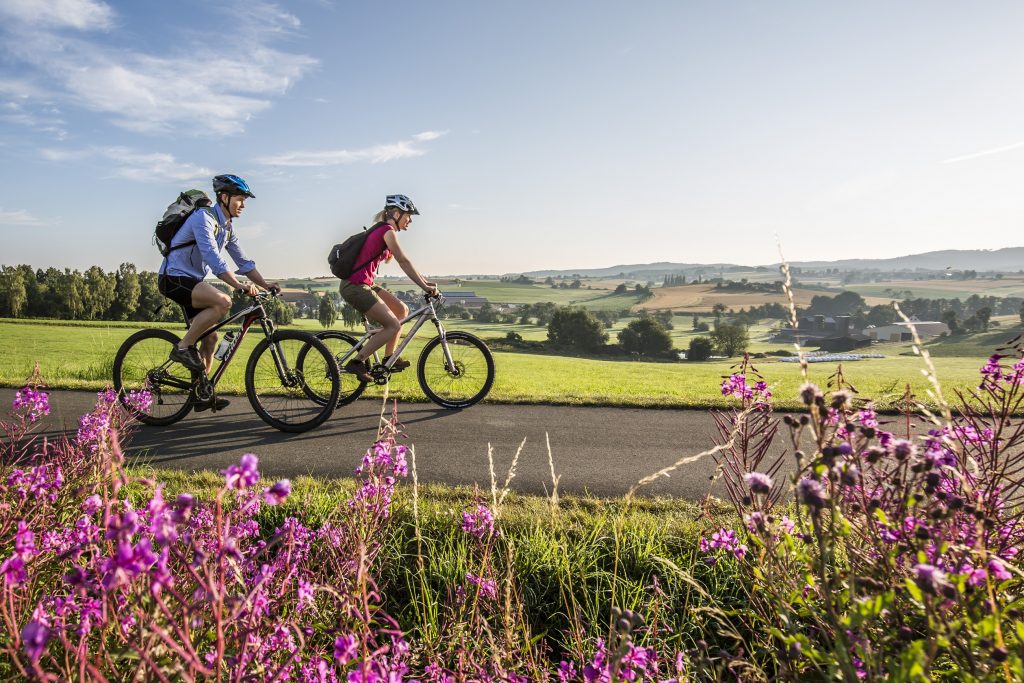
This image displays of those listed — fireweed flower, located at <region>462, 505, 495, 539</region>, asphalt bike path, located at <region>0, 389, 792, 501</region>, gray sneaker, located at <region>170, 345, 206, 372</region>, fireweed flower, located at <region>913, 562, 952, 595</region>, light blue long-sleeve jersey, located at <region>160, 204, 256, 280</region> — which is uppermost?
light blue long-sleeve jersey, located at <region>160, 204, 256, 280</region>

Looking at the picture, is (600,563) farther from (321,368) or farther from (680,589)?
(321,368)

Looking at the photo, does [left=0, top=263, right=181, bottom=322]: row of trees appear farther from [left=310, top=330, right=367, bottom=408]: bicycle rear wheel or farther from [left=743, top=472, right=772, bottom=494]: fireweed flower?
[left=743, top=472, right=772, bottom=494]: fireweed flower

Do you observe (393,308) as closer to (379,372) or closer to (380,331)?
(380,331)

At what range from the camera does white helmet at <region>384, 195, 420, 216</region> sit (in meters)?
8.11

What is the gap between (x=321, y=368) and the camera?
7430mm

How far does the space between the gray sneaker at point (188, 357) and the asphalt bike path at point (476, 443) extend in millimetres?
787

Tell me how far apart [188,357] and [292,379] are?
3.91ft

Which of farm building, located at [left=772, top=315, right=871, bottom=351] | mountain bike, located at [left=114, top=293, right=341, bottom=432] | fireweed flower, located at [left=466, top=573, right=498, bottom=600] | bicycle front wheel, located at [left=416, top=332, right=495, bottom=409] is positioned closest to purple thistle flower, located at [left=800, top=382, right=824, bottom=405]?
fireweed flower, located at [left=466, top=573, right=498, bottom=600]

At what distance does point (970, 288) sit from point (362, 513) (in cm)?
16962

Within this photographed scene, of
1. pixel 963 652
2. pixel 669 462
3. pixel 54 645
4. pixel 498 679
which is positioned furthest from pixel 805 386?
pixel 669 462

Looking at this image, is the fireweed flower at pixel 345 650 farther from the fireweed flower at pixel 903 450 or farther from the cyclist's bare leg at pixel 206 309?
the cyclist's bare leg at pixel 206 309

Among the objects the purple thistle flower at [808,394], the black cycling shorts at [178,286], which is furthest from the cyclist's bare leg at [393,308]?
the purple thistle flower at [808,394]

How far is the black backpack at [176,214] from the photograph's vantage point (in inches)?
270

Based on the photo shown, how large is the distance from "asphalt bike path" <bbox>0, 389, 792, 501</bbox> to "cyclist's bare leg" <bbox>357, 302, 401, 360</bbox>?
86 cm
